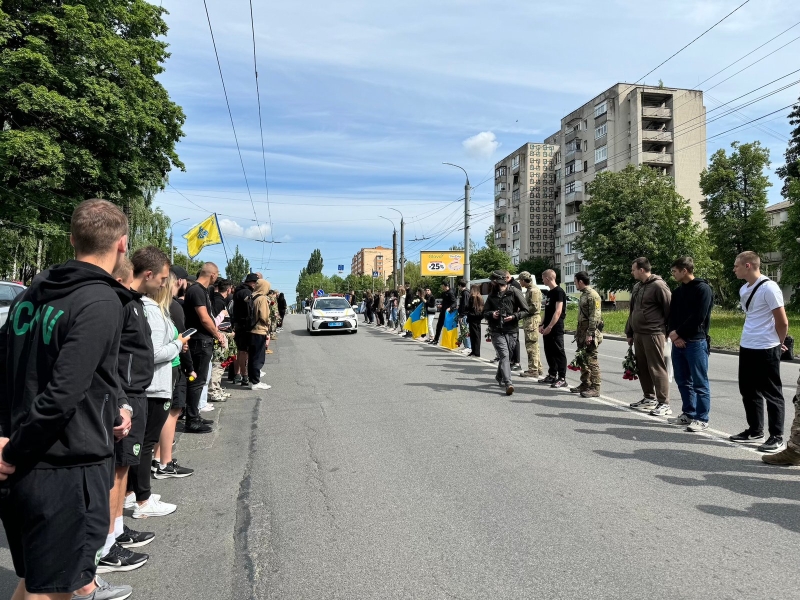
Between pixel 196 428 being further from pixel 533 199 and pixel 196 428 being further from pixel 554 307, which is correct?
pixel 533 199

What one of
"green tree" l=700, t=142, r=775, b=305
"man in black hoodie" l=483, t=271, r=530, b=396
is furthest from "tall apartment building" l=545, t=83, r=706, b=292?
"man in black hoodie" l=483, t=271, r=530, b=396

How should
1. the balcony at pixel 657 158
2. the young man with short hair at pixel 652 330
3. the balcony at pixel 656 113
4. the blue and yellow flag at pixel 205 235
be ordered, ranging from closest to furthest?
the young man with short hair at pixel 652 330, the blue and yellow flag at pixel 205 235, the balcony at pixel 656 113, the balcony at pixel 657 158

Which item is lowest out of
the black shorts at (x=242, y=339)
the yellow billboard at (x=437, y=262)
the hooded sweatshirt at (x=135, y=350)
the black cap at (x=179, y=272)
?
the black shorts at (x=242, y=339)

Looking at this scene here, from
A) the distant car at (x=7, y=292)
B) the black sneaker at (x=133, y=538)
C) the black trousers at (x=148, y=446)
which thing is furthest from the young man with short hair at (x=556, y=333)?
the distant car at (x=7, y=292)

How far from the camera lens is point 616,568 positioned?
3453 mm

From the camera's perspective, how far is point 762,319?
20.5 ft

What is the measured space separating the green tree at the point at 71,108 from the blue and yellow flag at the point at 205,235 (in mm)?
6267

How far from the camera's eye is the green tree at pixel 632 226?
50312 mm

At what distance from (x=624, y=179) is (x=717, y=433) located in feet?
163

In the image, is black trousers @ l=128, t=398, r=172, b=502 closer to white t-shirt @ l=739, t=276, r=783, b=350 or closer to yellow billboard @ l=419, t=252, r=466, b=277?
white t-shirt @ l=739, t=276, r=783, b=350

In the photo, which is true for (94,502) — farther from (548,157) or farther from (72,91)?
(548,157)

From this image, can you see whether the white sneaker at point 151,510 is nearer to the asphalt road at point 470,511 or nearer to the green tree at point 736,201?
the asphalt road at point 470,511

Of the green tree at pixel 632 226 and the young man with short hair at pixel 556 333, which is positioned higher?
the green tree at pixel 632 226

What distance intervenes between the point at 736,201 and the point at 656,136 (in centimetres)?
1571
